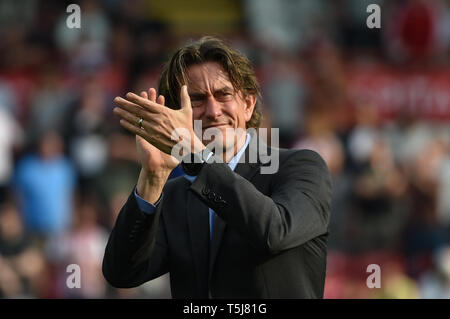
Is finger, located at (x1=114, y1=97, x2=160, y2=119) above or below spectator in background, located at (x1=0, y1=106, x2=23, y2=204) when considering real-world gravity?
above

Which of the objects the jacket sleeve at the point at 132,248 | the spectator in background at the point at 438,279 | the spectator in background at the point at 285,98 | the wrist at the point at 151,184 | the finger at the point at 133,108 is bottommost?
the spectator in background at the point at 438,279

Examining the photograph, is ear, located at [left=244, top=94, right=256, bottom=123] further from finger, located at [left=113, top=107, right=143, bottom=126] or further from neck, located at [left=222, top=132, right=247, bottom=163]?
finger, located at [left=113, top=107, right=143, bottom=126]

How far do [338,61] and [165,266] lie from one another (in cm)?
739

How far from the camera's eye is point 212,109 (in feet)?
12.0

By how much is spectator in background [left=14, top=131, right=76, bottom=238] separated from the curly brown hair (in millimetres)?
5598

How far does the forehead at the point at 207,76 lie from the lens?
3.70 m

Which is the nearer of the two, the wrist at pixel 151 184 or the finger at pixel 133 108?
the finger at pixel 133 108

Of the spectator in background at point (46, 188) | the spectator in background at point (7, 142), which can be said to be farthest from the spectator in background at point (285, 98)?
the spectator in background at point (7, 142)

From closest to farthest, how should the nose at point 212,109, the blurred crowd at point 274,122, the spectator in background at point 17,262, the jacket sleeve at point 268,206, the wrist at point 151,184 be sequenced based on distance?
the jacket sleeve at point 268,206
the wrist at point 151,184
the nose at point 212,109
the spectator in background at point 17,262
the blurred crowd at point 274,122

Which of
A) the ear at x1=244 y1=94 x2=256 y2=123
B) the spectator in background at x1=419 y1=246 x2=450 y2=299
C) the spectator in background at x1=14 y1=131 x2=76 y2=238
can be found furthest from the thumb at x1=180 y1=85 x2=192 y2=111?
the spectator in background at x1=14 y1=131 x2=76 y2=238

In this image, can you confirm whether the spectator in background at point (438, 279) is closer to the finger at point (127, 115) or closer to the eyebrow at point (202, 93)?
the eyebrow at point (202, 93)

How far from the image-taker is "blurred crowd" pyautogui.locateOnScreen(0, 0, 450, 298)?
8.93m

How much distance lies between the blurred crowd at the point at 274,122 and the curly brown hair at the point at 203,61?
4.35 metres

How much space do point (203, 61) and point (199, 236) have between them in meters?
0.64
